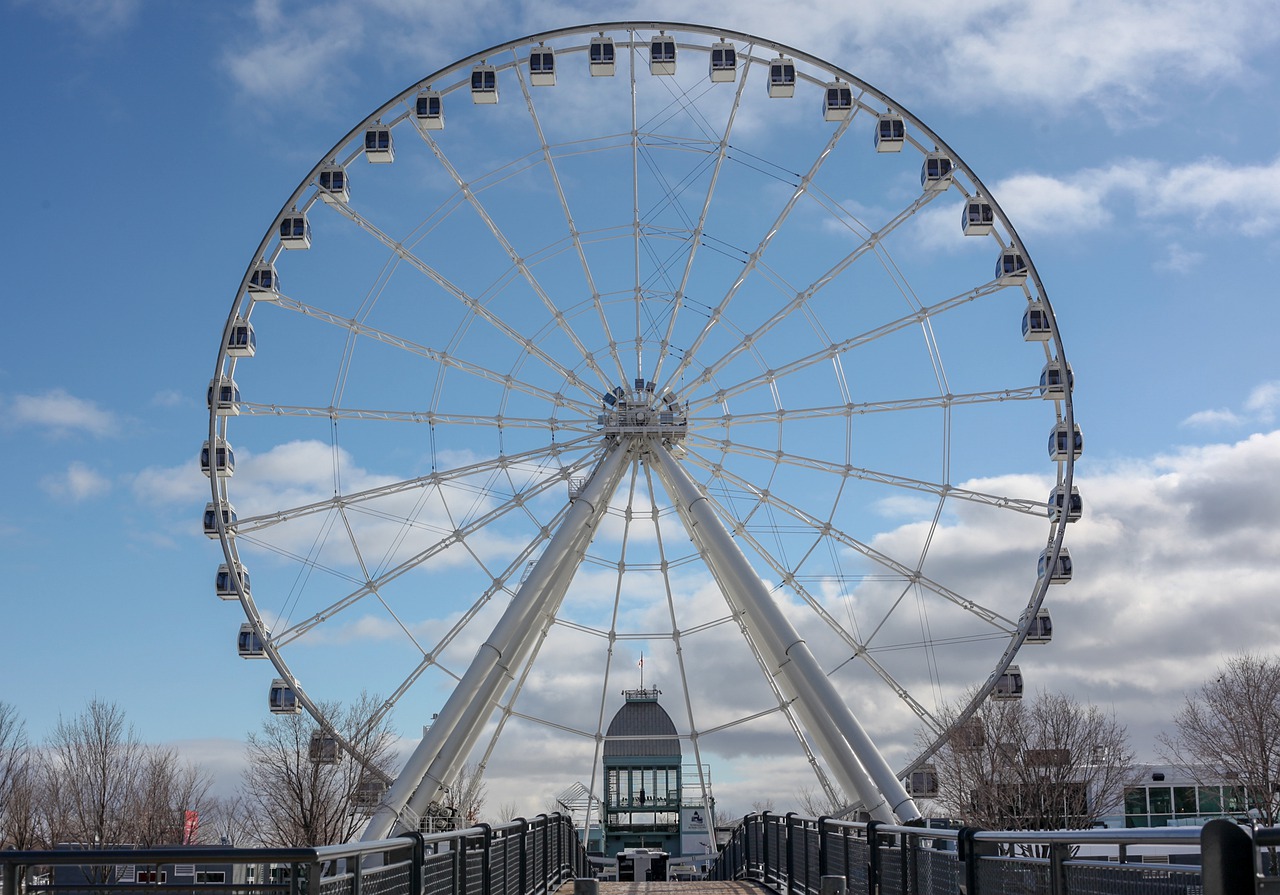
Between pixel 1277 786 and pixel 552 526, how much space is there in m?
30.5

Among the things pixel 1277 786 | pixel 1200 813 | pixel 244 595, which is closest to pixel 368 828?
pixel 244 595

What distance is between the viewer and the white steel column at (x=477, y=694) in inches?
1084

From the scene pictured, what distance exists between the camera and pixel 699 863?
218 ft

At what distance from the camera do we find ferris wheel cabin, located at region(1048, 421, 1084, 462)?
3206 centimetres

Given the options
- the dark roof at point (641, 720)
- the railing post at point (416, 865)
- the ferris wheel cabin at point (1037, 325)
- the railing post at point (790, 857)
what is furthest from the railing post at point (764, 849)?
the dark roof at point (641, 720)

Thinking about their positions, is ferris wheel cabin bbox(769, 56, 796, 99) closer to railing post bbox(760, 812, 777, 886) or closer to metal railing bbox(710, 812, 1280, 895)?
railing post bbox(760, 812, 777, 886)

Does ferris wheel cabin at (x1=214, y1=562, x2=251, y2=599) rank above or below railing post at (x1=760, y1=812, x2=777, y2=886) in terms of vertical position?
above

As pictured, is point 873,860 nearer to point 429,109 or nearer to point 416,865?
point 416,865

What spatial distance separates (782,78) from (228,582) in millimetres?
16616

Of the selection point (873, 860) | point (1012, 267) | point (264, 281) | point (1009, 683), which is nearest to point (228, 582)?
point (264, 281)

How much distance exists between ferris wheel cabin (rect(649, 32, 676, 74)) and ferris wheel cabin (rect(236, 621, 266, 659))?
15.2 metres

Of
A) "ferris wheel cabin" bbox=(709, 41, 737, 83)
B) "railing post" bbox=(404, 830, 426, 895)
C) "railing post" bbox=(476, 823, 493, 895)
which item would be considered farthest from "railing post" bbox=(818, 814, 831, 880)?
"ferris wheel cabin" bbox=(709, 41, 737, 83)

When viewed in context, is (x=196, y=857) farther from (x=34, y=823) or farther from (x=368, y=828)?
(x=34, y=823)

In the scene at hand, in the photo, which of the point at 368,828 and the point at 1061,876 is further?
the point at 368,828
